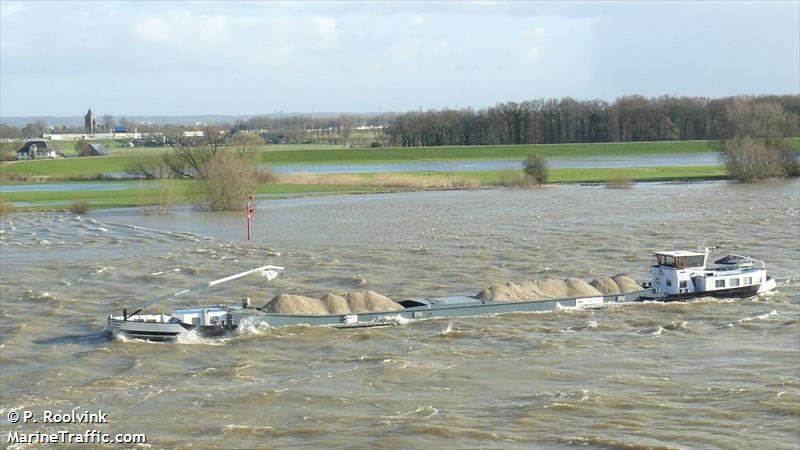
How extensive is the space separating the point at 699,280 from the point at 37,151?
165365mm

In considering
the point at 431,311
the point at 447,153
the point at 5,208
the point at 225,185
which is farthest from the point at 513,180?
the point at 431,311

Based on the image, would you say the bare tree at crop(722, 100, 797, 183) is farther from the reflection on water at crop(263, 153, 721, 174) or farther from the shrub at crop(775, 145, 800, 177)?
the reflection on water at crop(263, 153, 721, 174)

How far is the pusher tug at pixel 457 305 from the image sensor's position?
34.4m

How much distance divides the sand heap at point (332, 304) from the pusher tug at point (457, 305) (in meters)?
0.35

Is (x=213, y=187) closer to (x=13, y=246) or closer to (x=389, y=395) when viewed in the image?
(x=13, y=246)

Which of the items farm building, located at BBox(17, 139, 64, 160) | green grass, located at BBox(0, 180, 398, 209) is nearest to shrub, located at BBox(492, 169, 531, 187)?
green grass, located at BBox(0, 180, 398, 209)

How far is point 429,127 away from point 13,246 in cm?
14117

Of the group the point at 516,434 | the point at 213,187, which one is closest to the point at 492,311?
the point at 516,434

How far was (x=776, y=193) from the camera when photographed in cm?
8675

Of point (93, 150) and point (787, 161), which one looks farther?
point (93, 150)

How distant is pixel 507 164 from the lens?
494 ft

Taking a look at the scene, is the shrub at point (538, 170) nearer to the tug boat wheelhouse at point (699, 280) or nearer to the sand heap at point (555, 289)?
the tug boat wheelhouse at point (699, 280)

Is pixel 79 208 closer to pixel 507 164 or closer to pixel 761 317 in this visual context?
pixel 761 317

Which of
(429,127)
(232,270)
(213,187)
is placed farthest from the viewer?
(429,127)
